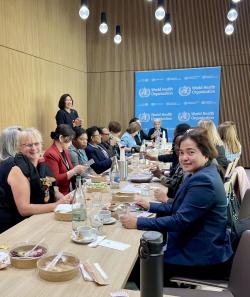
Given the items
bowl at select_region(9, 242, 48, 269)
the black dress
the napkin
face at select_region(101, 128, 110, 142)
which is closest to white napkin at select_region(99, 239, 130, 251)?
the napkin

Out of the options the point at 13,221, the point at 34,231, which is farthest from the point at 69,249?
the point at 13,221

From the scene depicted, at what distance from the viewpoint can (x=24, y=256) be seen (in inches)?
55.4

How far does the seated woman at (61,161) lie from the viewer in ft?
10.8

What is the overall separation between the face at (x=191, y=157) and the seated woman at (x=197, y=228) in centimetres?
7

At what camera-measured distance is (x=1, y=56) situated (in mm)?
5484

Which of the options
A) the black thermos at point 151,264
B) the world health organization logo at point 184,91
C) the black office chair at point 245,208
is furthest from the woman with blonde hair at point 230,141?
the world health organization logo at point 184,91

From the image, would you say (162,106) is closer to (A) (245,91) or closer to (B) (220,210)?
(A) (245,91)

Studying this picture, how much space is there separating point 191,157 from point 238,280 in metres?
0.73

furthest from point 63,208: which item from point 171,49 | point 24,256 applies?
point 171,49

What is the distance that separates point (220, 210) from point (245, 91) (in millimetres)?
7010

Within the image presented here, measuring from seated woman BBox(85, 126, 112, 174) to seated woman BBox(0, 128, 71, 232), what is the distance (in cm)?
175

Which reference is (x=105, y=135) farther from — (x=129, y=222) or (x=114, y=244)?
(x=114, y=244)

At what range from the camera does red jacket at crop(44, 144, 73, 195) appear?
3.29m

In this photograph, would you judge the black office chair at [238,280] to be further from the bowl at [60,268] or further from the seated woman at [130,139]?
the seated woman at [130,139]
